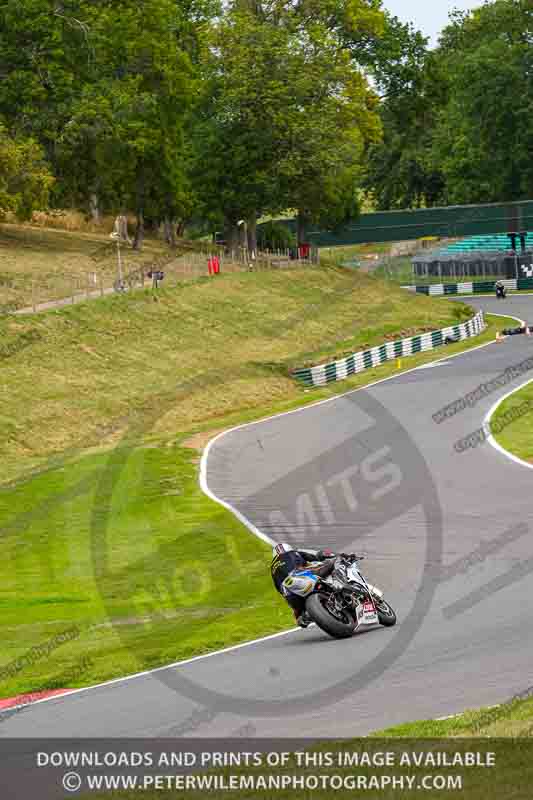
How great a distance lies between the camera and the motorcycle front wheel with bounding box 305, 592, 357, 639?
15742mm

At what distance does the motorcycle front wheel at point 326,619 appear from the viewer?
15742 millimetres

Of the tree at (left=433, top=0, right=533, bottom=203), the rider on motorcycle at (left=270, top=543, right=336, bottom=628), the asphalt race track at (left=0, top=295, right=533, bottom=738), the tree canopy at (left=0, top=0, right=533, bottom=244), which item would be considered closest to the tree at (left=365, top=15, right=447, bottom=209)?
the tree at (left=433, top=0, right=533, bottom=203)

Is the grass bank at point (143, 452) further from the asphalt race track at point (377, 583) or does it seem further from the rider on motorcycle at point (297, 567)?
the asphalt race track at point (377, 583)

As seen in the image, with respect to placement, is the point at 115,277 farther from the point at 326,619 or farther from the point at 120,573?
the point at 326,619

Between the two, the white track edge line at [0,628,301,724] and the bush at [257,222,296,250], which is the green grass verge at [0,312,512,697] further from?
the bush at [257,222,296,250]

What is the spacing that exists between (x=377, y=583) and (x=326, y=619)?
4.03 m

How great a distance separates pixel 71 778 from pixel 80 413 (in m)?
Answer: 32.0

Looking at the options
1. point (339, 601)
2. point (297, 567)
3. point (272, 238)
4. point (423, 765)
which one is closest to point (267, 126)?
point (272, 238)

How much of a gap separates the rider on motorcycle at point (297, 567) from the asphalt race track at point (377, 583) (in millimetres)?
407

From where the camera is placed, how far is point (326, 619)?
15.8 metres

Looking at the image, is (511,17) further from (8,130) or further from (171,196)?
(8,130)

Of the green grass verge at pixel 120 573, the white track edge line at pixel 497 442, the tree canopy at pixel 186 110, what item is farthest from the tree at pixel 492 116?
the green grass verge at pixel 120 573

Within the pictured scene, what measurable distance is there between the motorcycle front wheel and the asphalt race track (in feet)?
0.87

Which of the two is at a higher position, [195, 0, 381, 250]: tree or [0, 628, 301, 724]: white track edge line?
[195, 0, 381, 250]: tree
